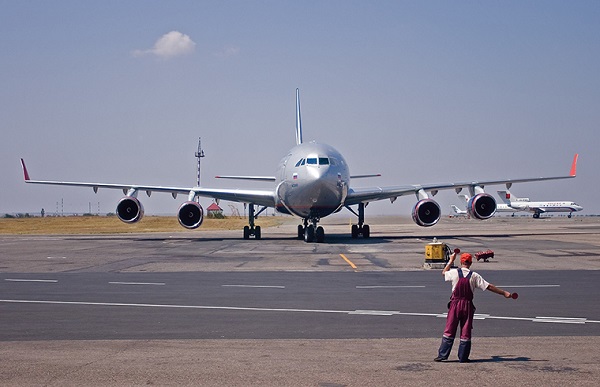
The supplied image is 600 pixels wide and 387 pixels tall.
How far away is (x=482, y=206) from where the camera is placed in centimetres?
4306

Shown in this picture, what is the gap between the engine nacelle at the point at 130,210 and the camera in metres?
43.8

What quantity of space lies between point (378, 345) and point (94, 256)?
74.7ft

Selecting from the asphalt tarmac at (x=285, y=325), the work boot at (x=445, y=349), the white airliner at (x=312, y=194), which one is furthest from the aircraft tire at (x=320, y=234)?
the work boot at (x=445, y=349)

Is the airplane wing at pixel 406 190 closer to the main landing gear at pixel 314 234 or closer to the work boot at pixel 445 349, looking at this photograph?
the main landing gear at pixel 314 234

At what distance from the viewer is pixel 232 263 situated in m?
27.7

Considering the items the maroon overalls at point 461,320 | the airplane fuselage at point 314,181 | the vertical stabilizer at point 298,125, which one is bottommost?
the maroon overalls at point 461,320

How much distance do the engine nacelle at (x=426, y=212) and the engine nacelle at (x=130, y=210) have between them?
15.5 metres

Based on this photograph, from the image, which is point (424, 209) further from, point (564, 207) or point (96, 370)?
point (564, 207)

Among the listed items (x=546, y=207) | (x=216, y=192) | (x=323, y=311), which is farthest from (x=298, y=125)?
(x=546, y=207)

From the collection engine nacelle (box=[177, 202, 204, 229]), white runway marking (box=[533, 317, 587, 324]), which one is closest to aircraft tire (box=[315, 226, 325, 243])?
engine nacelle (box=[177, 202, 204, 229])

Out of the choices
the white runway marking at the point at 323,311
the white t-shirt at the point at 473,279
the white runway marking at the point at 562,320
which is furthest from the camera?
the white runway marking at the point at 323,311

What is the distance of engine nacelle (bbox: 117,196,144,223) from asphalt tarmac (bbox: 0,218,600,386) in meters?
17.0

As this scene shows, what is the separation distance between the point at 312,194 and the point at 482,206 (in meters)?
10.5

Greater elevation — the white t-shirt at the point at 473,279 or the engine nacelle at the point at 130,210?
the engine nacelle at the point at 130,210
